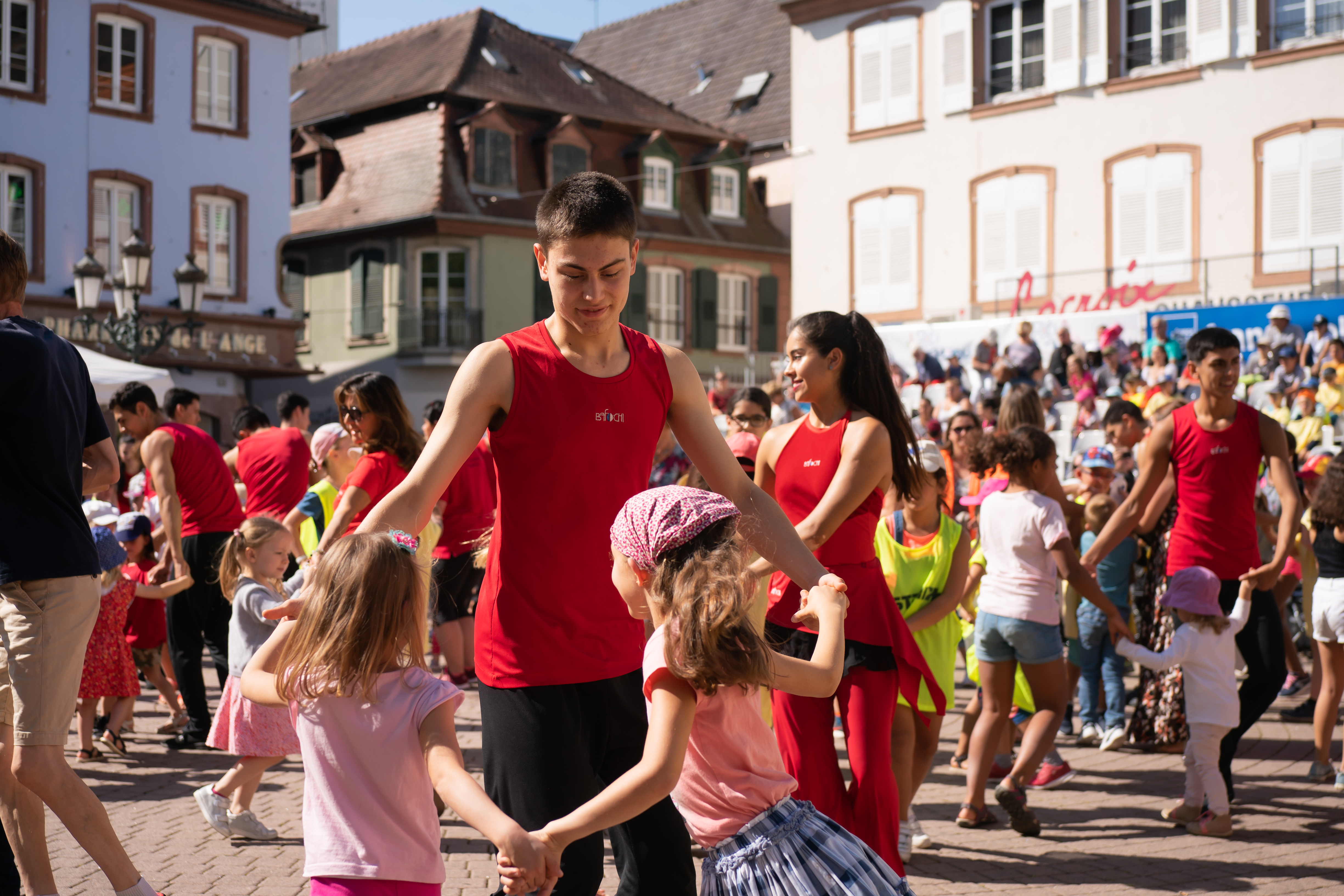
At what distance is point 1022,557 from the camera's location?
21.2ft

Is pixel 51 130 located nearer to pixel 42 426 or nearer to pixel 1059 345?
pixel 1059 345

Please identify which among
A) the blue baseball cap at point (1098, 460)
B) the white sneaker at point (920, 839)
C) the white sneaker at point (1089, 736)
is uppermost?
the blue baseball cap at point (1098, 460)

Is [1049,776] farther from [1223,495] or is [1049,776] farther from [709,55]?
[709,55]

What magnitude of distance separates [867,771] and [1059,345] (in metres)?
18.6

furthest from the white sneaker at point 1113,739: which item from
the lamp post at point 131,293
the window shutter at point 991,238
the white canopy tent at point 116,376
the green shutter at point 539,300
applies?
the green shutter at point 539,300

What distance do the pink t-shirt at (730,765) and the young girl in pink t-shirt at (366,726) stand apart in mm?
525

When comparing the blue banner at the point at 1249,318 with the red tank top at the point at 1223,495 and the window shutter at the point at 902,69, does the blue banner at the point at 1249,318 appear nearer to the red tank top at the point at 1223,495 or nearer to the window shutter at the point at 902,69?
the window shutter at the point at 902,69

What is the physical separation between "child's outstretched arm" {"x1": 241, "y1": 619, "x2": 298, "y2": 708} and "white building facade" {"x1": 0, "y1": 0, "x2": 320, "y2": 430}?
82.6ft

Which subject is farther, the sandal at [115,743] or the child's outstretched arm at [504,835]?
the sandal at [115,743]

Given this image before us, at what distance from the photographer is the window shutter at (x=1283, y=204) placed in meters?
24.5

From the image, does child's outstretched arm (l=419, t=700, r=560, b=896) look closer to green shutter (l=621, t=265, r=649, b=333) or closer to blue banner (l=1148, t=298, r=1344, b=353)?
blue banner (l=1148, t=298, r=1344, b=353)

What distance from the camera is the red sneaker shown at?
7.13 m

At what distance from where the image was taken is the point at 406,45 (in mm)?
39594

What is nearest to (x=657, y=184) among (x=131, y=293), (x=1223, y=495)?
(x=131, y=293)
